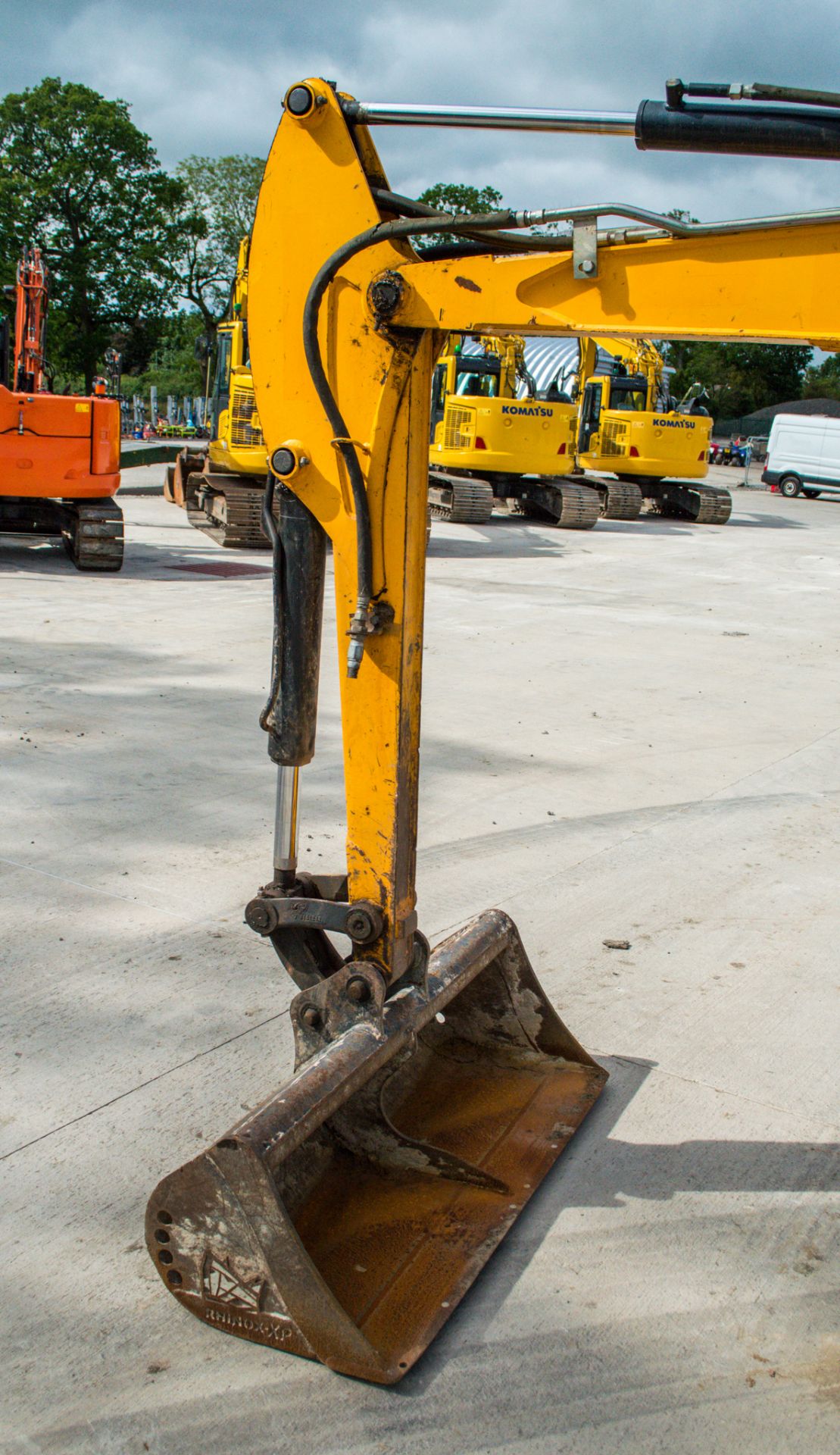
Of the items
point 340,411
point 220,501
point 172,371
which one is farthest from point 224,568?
point 172,371

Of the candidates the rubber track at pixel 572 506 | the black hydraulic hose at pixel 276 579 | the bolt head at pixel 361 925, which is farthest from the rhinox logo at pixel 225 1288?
the rubber track at pixel 572 506

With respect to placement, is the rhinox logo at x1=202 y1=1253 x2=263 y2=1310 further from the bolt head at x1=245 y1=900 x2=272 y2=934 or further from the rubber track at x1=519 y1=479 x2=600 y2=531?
the rubber track at x1=519 y1=479 x2=600 y2=531

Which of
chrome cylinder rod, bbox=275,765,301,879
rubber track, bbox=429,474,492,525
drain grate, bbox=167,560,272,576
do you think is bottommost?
chrome cylinder rod, bbox=275,765,301,879

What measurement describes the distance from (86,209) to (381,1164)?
162 feet

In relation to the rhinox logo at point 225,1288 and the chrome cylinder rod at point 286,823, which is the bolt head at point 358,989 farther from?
the rhinox logo at point 225,1288

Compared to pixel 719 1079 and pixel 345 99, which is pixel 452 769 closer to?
pixel 719 1079

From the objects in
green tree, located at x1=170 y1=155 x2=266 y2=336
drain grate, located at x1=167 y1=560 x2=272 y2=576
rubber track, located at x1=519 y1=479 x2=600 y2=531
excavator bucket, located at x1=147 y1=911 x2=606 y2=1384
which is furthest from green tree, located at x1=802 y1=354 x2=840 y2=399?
excavator bucket, located at x1=147 y1=911 x2=606 y2=1384

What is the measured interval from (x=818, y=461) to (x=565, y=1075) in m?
31.6

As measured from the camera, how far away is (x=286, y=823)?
312 centimetres

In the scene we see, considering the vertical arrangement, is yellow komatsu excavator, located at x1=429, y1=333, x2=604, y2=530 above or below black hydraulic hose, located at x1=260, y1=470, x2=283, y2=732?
above

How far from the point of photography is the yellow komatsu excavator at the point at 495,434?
806 inches

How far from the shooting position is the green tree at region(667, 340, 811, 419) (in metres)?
69.6

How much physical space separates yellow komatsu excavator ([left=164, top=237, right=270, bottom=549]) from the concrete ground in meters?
6.67

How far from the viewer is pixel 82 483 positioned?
12.8 meters
